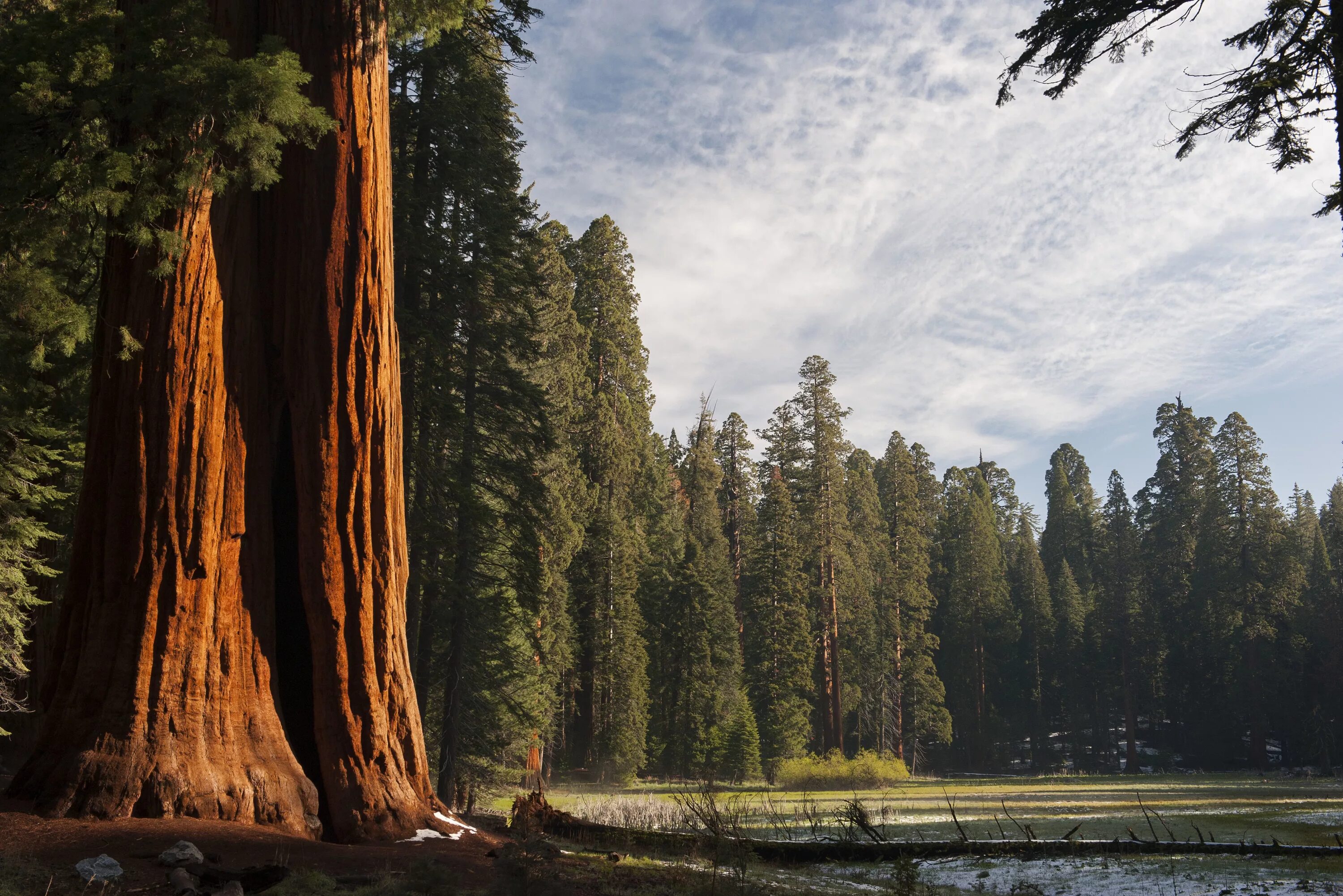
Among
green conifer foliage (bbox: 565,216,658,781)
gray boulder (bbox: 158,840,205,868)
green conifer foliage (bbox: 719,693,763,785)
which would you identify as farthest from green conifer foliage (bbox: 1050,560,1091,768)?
gray boulder (bbox: 158,840,205,868)

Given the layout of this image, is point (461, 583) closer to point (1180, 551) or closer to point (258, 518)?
point (258, 518)

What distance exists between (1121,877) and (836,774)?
26.3m

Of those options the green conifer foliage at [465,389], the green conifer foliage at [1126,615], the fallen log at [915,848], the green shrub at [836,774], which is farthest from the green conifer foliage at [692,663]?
the fallen log at [915,848]

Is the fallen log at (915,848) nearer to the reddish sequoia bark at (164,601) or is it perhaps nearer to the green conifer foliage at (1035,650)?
the reddish sequoia bark at (164,601)

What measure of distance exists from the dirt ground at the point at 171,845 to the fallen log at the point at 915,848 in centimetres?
567

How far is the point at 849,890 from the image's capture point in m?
9.04

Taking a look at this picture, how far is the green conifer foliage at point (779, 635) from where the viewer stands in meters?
40.8

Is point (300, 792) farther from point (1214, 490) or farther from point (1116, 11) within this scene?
point (1214, 490)

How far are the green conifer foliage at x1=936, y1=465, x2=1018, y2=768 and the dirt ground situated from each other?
56.3 metres

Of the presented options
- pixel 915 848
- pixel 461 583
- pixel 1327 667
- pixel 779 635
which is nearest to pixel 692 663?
pixel 779 635

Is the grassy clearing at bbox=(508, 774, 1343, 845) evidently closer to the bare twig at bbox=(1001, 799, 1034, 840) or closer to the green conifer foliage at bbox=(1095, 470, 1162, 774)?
the bare twig at bbox=(1001, 799, 1034, 840)

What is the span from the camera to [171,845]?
19.1 ft

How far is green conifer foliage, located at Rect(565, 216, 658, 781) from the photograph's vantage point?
116ft

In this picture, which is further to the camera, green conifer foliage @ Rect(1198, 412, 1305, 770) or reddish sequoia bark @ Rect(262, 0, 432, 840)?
green conifer foliage @ Rect(1198, 412, 1305, 770)
